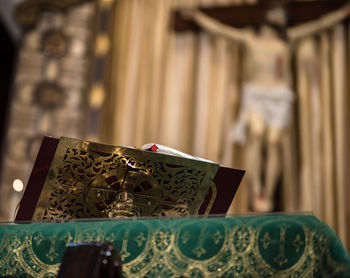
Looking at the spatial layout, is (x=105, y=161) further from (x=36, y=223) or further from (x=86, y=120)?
(x=86, y=120)

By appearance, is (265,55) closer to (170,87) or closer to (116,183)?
(170,87)

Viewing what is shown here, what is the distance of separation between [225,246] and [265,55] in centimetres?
482

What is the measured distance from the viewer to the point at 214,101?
6.22 meters

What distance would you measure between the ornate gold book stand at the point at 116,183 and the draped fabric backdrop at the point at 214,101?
407 cm

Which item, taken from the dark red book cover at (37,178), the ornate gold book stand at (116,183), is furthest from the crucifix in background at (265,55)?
the dark red book cover at (37,178)

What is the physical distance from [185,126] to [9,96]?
2.18 meters

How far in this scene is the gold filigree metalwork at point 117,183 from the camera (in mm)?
1485

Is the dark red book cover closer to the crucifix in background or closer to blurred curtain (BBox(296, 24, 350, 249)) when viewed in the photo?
the crucifix in background

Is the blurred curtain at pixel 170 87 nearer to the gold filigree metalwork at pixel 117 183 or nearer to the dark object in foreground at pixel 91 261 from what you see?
the gold filigree metalwork at pixel 117 183

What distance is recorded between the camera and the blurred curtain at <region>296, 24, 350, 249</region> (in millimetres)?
5660

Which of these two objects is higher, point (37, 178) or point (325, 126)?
point (325, 126)

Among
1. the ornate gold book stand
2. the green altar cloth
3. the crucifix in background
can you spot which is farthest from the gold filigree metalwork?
the crucifix in background

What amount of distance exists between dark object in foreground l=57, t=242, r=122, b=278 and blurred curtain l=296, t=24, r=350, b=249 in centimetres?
475

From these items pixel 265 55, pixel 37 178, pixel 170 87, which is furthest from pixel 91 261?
pixel 170 87
